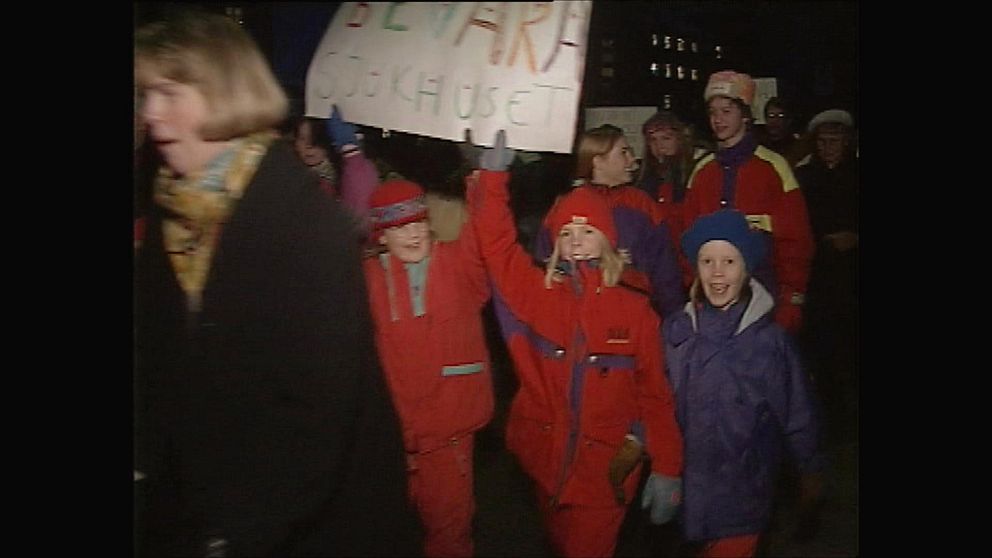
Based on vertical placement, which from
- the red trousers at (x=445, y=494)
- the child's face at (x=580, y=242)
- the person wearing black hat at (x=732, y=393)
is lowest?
the red trousers at (x=445, y=494)

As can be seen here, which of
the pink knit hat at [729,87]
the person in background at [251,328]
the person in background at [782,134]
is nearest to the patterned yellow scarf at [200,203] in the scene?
the person in background at [251,328]

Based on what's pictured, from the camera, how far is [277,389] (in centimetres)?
262

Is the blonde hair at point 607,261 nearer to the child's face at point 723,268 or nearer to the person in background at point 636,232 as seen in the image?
the person in background at point 636,232

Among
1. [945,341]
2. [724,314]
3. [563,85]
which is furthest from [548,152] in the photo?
[945,341]

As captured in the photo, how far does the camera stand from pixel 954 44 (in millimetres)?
2463

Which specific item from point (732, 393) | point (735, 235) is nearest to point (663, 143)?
point (735, 235)

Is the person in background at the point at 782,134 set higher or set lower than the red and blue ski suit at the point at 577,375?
higher

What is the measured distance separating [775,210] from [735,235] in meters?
0.11

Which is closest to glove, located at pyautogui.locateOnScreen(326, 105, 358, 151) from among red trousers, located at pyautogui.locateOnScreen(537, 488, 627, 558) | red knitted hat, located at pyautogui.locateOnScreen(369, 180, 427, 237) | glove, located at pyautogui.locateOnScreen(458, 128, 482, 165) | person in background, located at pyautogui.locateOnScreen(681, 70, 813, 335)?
red knitted hat, located at pyautogui.locateOnScreen(369, 180, 427, 237)

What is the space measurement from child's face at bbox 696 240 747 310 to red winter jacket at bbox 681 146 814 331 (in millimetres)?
39

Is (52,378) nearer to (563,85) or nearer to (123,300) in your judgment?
(123,300)

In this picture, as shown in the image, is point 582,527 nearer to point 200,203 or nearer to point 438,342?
point 438,342

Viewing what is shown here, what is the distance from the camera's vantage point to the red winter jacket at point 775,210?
8.24 ft

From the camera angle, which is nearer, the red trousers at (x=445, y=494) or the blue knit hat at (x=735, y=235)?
the blue knit hat at (x=735, y=235)
